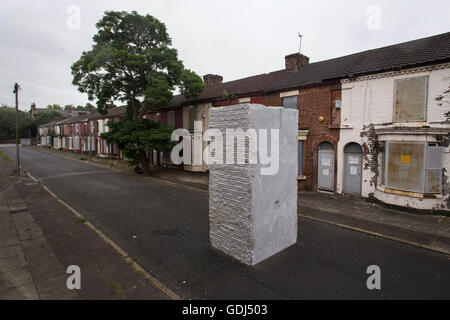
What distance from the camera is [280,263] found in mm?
6129

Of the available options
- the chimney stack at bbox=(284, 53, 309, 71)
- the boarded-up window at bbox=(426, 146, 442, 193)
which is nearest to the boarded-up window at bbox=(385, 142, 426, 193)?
the boarded-up window at bbox=(426, 146, 442, 193)

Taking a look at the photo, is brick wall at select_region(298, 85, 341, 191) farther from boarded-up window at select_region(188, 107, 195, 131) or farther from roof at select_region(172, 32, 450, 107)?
boarded-up window at select_region(188, 107, 195, 131)

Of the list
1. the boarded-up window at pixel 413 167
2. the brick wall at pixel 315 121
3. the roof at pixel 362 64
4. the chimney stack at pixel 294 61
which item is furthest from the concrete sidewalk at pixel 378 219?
the chimney stack at pixel 294 61

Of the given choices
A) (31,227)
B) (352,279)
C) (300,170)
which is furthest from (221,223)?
(300,170)

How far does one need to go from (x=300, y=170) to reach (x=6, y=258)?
13493mm

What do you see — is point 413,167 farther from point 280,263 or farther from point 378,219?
point 280,263

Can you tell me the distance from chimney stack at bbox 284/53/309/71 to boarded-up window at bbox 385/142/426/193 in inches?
357

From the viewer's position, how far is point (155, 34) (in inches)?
723

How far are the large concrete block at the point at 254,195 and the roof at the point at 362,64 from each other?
7.75 m

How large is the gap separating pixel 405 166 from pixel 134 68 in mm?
17584

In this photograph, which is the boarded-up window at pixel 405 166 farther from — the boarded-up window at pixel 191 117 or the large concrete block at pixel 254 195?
the boarded-up window at pixel 191 117

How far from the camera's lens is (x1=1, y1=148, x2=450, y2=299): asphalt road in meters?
5.01

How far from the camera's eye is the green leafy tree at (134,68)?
17.0m
